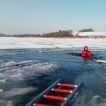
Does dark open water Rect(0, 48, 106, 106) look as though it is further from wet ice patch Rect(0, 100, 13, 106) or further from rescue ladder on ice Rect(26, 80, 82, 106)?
rescue ladder on ice Rect(26, 80, 82, 106)

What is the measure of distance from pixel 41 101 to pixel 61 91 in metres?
1.22

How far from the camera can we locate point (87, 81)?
1002 cm

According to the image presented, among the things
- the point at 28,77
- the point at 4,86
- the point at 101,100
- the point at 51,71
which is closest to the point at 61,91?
the point at 101,100

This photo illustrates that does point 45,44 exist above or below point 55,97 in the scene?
above

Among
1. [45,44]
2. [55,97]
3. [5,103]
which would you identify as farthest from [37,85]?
[45,44]

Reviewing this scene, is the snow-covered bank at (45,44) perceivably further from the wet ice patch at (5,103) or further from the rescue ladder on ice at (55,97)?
the wet ice patch at (5,103)

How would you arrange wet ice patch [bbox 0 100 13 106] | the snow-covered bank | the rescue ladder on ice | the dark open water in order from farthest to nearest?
the snow-covered bank → the dark open water → the rescue ladder on ice → wet ice patch [bbox 0 100 13 106]

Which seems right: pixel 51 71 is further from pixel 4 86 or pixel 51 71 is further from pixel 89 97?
pixel 89 97

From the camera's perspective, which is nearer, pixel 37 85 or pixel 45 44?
pixel 37 85

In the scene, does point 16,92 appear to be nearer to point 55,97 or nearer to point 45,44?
point 55,97

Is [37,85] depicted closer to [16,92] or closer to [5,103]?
[16,92]

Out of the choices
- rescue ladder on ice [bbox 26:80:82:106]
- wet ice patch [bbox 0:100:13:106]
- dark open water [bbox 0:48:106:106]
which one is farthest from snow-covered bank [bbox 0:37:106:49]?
wet ice patch [bbox 0:100:13:106]

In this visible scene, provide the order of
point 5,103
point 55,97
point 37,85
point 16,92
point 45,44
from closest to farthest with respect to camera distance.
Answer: point 5,103 → point 55,97 → point 16,92 → point 37,85 → point 45,44

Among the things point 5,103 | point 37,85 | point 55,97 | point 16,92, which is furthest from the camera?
point 37,85
